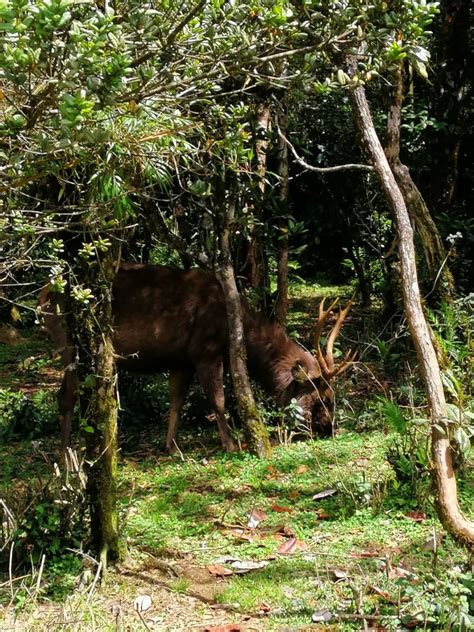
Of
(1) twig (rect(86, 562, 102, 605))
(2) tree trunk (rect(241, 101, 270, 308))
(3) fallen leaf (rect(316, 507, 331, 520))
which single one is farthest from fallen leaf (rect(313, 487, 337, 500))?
(2) tree trunk (rect(241, 101, 270, 308))

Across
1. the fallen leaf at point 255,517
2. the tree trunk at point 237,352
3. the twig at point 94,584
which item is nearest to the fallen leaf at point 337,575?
the fallen leaf at point 255,517

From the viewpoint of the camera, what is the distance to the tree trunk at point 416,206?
807 centimetres

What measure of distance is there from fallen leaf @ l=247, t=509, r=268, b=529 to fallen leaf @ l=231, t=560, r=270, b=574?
0.57 m

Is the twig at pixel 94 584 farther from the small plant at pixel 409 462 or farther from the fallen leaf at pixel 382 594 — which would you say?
the small plant at pixel 409 462

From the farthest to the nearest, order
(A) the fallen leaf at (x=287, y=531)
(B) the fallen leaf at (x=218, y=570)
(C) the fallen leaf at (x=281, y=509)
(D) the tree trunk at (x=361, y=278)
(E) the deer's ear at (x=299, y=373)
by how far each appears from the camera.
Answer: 1. (D) the tree trunk at (x=361, y=278)
2. (E) the deer's ear at (x=299, y=373)
3. (C) the fallen leaf at (x=281, y=509)
4. (A) the fallen leaf at (x=287, y=531)
5. (B) the fallen leaf at (x=218, y=570)

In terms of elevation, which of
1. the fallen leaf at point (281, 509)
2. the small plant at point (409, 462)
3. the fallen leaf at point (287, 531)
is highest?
the small plant at point (409, 462)

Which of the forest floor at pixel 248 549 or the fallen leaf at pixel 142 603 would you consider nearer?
the forest floor at pixel 248 549

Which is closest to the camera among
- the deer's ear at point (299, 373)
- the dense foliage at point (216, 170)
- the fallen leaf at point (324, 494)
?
the dense foliage at point (216, 170)

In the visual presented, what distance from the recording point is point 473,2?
10.6 metres

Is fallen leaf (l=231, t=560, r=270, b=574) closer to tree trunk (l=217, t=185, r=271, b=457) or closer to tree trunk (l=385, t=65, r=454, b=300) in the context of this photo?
tree trunk (l=217, t=185, r=271, b=457)

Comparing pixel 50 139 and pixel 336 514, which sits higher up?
pixel 50 139

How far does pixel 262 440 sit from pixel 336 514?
1.44 metres

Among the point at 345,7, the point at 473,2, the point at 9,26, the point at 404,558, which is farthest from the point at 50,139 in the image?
the point at 473,2

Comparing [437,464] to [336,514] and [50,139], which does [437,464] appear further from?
[50,139]
